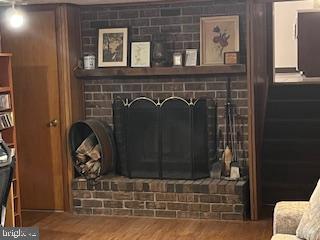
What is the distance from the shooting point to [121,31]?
5957 mm

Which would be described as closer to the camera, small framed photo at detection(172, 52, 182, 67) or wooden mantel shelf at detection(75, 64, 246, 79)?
wooden mantel shelf at detection(75, 64, 246, 79)

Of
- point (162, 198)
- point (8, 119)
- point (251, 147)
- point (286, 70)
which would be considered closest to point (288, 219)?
point (251, 147)

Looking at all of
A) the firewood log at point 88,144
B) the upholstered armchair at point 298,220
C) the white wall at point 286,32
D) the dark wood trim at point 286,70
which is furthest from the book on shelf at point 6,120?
the white wall at point 286,32

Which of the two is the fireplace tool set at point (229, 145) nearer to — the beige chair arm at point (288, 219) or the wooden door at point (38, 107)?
the wooden door at point (38, 107)

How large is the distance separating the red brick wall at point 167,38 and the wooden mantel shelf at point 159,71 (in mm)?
189

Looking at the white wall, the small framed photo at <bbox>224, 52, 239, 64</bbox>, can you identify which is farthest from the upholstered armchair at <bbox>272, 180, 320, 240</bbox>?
the white wall

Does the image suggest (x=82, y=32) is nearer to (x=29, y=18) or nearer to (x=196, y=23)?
(x=29, y=18)

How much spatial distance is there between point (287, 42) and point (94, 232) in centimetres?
680

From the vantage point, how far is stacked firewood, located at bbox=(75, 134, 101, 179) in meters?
5.85

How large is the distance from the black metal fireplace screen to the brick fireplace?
12 cm

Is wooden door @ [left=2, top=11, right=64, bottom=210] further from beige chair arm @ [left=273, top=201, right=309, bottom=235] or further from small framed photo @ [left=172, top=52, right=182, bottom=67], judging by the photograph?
beige chair arm @ [left=273, top=201, right=309, bottom=235]

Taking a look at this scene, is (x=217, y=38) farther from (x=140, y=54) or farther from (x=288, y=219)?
(x=288, y=219)

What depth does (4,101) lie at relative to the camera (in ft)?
17.0

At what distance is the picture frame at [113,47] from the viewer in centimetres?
593
